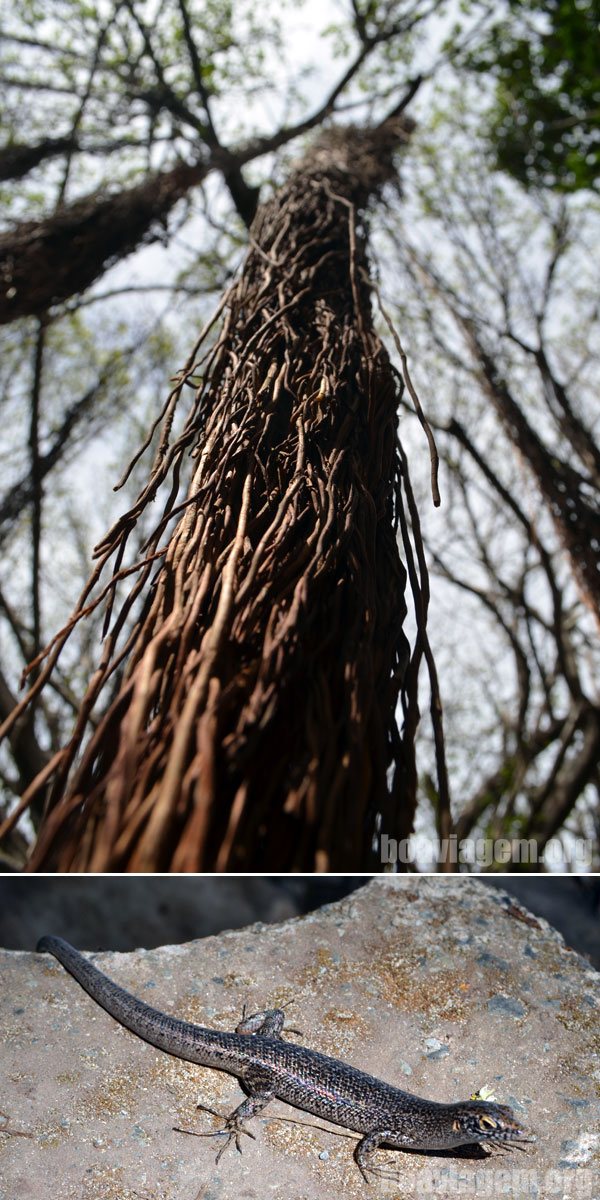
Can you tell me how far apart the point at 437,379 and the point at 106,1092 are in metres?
3.15

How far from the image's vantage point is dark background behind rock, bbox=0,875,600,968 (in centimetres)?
132

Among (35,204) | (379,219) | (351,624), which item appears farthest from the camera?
(35,204)

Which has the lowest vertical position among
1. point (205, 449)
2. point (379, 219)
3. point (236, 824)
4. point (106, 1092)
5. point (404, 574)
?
point (106, 1092)

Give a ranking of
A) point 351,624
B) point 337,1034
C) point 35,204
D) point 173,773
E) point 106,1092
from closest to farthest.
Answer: point 173,773, point 351,624, point 106,1092, point 337,1034, point 35,204

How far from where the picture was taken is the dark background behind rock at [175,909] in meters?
1.32

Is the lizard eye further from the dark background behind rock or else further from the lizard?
the dark background behind rock

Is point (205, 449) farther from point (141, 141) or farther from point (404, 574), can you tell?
point (141, 141)

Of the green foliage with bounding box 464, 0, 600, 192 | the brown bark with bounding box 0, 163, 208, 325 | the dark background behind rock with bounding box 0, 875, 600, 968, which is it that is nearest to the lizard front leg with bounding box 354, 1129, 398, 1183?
the dark background behind rock with bounding box 0, 875, 600, 968

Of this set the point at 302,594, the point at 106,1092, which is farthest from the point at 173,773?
the point at 106,1092

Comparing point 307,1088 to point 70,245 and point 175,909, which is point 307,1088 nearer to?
point 175,909

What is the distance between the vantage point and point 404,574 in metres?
0.79

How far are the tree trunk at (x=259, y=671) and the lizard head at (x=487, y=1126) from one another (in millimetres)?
654

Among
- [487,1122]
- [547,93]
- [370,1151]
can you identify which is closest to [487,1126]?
[487,1122]

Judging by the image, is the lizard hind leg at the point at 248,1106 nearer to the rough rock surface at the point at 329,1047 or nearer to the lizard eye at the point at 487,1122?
the rough rock surface at the point at 329,1047
